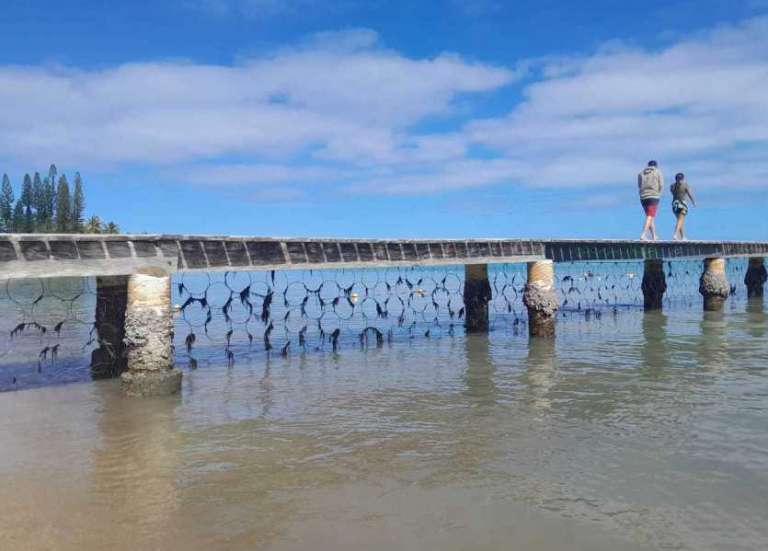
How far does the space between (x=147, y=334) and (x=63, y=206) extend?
95941mm

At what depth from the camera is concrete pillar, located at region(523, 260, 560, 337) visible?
72.0 ft

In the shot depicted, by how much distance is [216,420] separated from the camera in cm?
1188

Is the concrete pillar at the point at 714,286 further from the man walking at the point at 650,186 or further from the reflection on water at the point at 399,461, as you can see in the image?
the reflection on water at the point at 399,461

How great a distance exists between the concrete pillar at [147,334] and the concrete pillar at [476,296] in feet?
42.0

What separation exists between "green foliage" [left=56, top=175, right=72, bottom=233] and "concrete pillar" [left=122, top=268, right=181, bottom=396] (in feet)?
300

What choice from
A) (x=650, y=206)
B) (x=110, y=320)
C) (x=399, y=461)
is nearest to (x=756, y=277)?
(x=650, y=206)

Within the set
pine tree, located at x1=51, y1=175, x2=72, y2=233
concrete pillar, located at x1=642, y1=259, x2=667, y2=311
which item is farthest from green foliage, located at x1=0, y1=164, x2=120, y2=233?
concrete pillar, located at x1=642, y1=259, x2=667, y2=311

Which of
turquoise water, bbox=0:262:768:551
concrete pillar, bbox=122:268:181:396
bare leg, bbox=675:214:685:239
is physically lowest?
turquoise water, bbox=0:262:768:551

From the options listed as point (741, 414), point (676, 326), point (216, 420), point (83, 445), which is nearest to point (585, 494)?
point (741, 414)

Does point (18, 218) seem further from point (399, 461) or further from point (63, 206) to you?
point (399, 461)

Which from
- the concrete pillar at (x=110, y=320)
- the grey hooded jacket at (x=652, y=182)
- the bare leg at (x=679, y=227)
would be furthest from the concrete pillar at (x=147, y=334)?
the bare leg at (x=679, y=227)

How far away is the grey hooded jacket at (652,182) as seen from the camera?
77.7ft

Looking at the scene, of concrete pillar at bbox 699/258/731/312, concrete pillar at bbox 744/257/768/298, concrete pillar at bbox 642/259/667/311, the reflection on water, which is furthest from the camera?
concrete pillar at bbox 744/257/768/298

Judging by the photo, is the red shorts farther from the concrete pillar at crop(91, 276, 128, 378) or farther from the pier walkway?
the concrete pillar at crop(91, 276, 128, 378)
